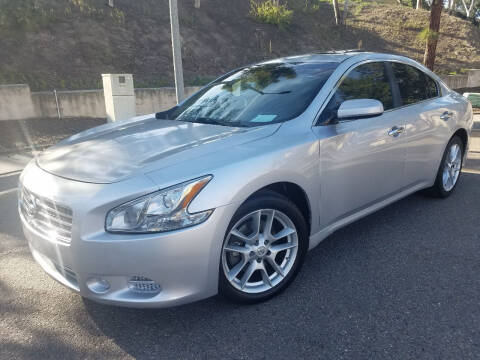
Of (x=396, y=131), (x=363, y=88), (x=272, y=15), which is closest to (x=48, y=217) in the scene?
(x=363, y=88)

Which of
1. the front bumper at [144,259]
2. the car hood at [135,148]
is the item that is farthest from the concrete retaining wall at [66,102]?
the front bumper at [144,259]

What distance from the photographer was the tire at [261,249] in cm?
241

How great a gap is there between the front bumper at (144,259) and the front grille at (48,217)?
0.04 metres

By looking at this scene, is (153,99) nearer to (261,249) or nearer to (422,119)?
(422,119)

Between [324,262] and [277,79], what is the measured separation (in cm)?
161

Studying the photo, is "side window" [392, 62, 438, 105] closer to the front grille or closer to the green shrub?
the front grille

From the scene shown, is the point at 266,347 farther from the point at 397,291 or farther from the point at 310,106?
the point at 310,106

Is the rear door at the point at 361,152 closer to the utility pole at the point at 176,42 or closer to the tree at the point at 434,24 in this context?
the utility pole at the point at 176,42

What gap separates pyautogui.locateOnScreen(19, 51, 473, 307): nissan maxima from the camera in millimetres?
2094

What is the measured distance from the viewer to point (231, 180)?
89.0 inches

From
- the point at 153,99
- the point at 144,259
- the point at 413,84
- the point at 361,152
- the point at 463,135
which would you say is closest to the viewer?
the point at 144,259

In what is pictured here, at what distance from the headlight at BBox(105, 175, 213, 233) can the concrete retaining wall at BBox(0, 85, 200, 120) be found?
910 cm

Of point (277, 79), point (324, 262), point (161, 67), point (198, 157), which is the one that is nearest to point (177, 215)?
point (198, 157)

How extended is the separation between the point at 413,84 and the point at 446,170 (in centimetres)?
118
